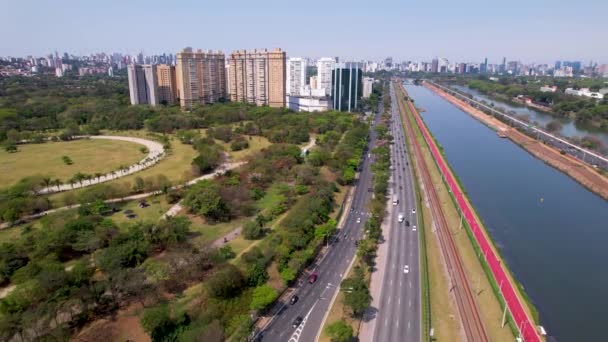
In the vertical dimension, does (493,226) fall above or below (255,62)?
below

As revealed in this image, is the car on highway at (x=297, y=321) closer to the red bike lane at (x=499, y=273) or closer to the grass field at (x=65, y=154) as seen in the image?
the red bike lane at (x=499, y=273)

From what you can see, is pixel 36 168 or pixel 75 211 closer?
pixel 75 211

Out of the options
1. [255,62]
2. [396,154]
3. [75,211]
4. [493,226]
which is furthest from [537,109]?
[75,211]

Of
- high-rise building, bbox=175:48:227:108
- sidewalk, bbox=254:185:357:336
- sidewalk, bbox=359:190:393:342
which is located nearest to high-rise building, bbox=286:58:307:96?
high-rise building, bbox=175:48:227:108

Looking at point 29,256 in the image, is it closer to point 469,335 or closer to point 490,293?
point 469,335

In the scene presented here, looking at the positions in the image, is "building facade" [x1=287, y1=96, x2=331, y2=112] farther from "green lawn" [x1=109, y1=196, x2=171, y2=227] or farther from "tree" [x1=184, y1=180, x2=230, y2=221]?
"tree" [x1=184, y1=180, x2=230, y2=221]

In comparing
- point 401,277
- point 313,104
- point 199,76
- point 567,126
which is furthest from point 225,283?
point 567,126

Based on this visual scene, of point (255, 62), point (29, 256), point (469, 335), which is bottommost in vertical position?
point (469, 335)
